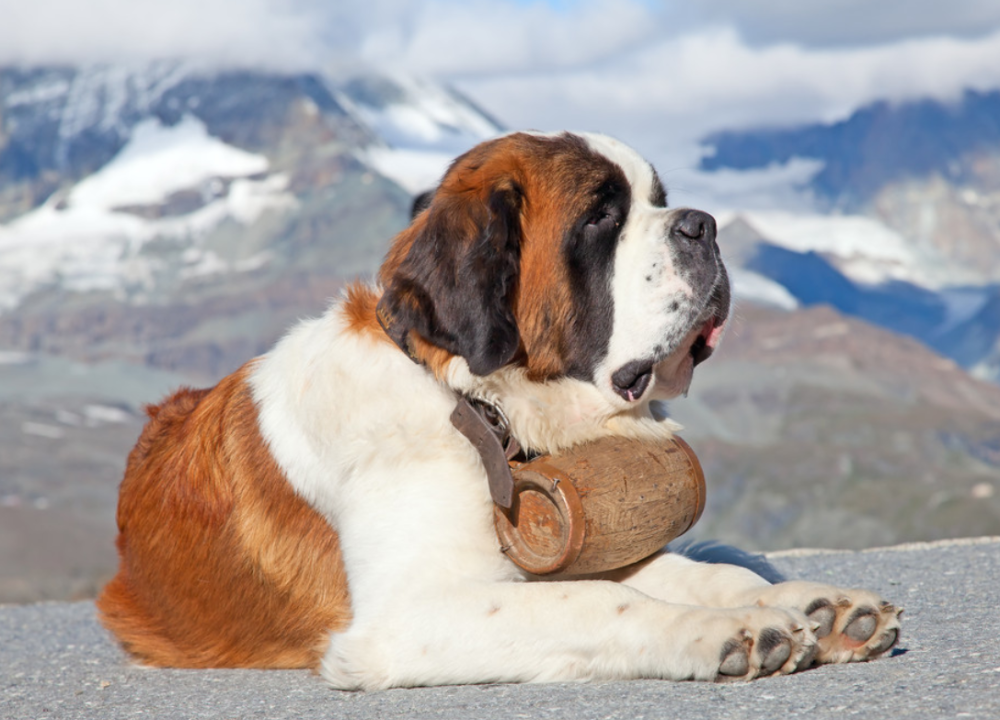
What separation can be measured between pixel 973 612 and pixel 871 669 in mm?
1189

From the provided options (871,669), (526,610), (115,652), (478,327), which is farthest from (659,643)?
(115,652)

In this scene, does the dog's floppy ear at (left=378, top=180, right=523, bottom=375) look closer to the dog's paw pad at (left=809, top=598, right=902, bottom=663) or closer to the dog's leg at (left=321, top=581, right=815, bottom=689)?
the dog's leg at (left=321, top=581, right=815, bottom=689)

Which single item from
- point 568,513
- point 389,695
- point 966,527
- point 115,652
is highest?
point 568,513

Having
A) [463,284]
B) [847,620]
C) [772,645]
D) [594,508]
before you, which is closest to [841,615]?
[847,620]

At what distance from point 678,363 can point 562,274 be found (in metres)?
0.59

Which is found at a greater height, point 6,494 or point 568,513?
point 568,513

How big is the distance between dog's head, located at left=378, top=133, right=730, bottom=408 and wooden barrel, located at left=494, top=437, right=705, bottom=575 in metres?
0.38

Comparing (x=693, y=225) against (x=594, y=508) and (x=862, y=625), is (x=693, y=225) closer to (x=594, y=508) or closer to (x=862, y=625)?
(x=594, y=508)

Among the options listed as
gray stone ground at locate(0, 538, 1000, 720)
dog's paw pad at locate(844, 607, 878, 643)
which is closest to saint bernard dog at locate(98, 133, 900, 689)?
dog's paw pad at locate(844, 607, 878, 643)

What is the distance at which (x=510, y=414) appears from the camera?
13.3 feet

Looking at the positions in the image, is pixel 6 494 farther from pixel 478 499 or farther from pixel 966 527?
pixel 478 499

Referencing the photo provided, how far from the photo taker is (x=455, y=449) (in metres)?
3.89

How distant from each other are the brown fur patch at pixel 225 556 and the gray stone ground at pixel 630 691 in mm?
128

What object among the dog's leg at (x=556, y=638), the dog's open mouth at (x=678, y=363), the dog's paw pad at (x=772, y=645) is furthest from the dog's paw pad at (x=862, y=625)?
the dog's open mouth at (x=678, y=363)
